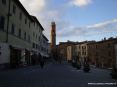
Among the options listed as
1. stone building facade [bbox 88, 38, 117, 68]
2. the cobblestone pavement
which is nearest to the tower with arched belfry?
stone building facade [bbox 88, 38, 117, 68]

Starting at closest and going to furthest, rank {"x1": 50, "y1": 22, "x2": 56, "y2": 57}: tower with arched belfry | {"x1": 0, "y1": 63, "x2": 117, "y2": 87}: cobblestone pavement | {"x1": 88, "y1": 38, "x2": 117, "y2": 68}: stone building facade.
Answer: {"x1": 0, "y1": 63, "x2": 117, "y2": 87}: cobblestone pavement < {"x1": 88, "y1": 38, "x2": 117, "y2": 68}: stone building facade < {"x1": 50, "y1": 22, "x2": 56, "y2": 57}: tower with arched belfry

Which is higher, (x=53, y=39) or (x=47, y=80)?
(x=53, y=39)

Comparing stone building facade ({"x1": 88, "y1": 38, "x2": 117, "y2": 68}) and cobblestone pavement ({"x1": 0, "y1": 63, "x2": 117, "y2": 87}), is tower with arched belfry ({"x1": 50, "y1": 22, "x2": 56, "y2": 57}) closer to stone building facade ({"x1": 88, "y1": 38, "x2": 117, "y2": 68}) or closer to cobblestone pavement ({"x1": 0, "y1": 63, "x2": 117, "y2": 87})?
stone building facade ({"x1": 88, "y1": 38, "x2": 117, "y2": 68})

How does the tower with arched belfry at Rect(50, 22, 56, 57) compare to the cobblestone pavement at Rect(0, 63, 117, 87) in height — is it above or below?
above

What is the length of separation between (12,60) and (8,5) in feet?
30.3

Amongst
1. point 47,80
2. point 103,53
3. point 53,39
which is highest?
point 53,39

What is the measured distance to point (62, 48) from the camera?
544 feet

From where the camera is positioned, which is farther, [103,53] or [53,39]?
[53,39]

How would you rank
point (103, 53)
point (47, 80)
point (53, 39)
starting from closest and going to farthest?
point (47, 80) < point (103, 53) < point (53, 39)

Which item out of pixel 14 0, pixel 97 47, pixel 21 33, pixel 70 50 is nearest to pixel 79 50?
pixel 70 50

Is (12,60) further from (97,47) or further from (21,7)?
(97,47)

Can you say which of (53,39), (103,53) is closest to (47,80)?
(103,53)

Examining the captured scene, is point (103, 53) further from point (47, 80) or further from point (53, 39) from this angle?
point (47, 80)

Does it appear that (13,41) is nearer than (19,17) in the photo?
Yes
